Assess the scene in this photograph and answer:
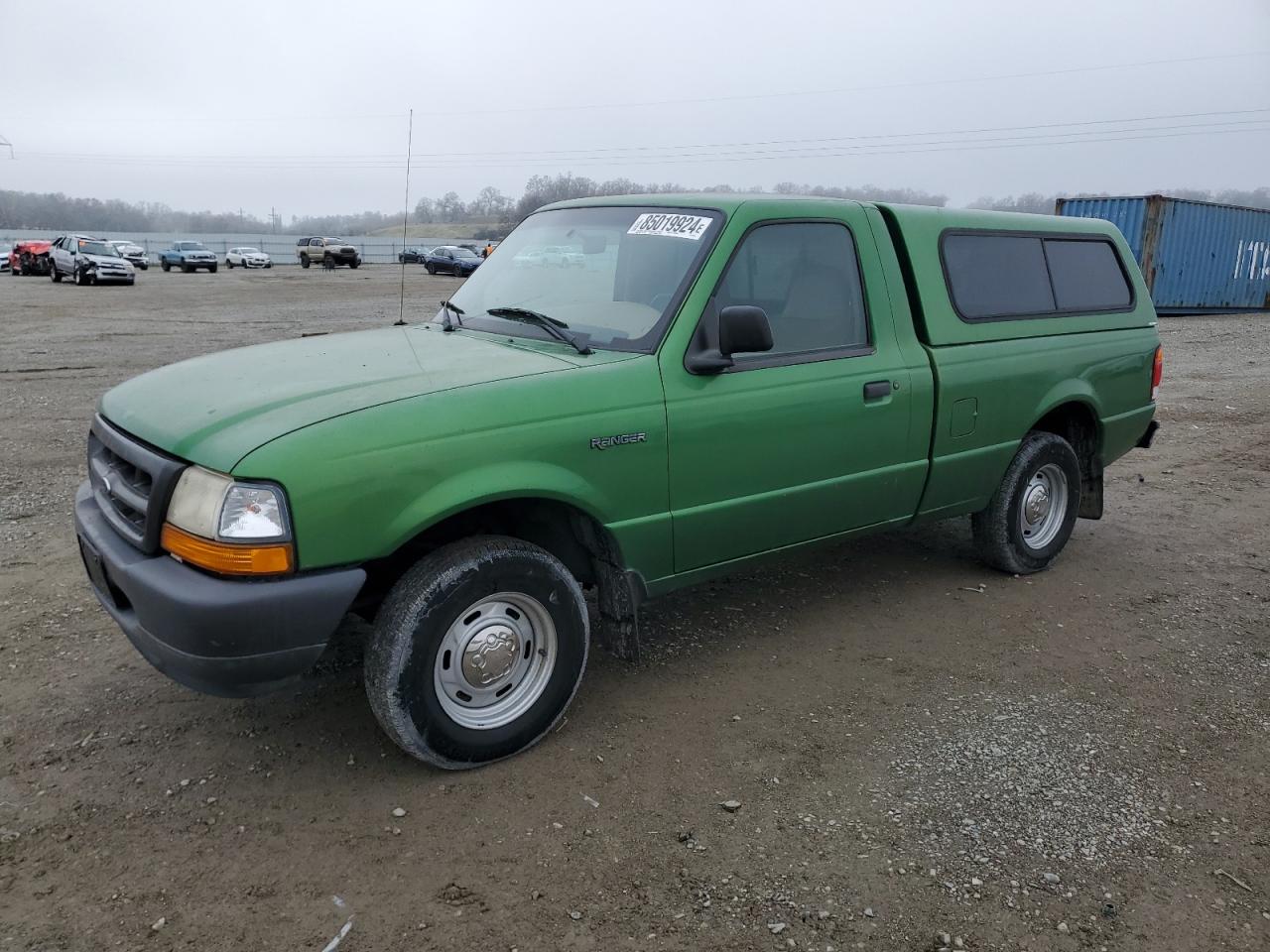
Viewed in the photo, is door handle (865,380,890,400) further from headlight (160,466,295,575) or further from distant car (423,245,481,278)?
distant car (423,245,481,278)

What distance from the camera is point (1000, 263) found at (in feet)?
16.1

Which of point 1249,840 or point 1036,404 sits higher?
point 1036,404

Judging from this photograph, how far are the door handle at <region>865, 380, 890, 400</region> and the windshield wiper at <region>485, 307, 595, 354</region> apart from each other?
1283mm

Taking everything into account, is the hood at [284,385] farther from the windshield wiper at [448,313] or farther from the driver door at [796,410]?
the driver door at [796,410]

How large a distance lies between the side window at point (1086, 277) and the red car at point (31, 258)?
40.6 meters

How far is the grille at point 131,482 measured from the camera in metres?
2.88

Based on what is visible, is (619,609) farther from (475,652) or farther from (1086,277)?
(1086,277)

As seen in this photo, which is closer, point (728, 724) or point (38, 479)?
point (728, 724)

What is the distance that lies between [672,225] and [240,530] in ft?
6.94

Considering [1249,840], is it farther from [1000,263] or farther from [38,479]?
[38,479]

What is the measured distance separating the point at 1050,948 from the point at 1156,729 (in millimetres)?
1475

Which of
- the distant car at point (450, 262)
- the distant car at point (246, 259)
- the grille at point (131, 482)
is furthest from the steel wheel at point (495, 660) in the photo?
the distant car at point (246, 259)

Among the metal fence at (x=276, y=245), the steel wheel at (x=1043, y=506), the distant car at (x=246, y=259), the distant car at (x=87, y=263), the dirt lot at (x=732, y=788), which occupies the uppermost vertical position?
the metal fence at (x=276, y=245)

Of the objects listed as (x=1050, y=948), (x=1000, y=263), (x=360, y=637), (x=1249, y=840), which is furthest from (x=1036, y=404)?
(x=360, y=637)
